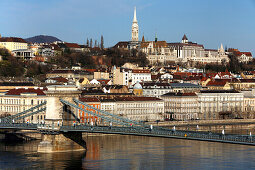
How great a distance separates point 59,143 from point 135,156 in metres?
4.49

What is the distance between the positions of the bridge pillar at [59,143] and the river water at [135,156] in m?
0.43

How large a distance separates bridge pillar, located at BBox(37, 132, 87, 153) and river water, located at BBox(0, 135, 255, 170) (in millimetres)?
431

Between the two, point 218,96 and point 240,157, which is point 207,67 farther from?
point 240,157

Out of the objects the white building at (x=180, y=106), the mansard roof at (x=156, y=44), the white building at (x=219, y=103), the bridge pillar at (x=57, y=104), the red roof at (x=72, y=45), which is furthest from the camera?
the mansard roof at (x=156, y=44)

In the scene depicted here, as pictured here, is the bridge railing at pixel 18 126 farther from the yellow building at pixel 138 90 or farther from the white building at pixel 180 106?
the yellow building at pixel 138 90

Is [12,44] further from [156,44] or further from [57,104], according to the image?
[57,104]

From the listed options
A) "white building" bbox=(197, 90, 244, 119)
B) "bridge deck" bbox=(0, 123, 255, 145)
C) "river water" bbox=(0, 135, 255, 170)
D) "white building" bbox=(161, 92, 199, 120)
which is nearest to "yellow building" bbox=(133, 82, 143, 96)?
"white building" bbox=(161, 92, 199, 120)

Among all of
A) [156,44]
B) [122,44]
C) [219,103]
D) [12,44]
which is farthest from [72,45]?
[219,103]

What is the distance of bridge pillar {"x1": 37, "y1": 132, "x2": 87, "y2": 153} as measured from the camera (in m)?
41.3

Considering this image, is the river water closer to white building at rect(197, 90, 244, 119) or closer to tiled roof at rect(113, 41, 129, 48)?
white building at rect(197, 90, 244, 119)

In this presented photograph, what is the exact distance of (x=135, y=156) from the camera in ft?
136

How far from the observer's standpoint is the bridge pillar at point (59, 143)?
41.3 metres

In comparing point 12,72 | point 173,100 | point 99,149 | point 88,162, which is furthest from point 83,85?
point 88,162

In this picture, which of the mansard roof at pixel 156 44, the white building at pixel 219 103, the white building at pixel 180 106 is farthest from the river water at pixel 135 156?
the mansard roof at pixel 156 44
